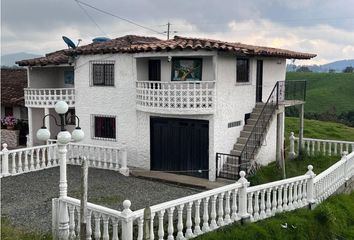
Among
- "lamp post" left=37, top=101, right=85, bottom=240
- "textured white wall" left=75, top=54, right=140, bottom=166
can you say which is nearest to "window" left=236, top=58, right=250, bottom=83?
"textured white wall" left=75, top=54, right=140, bottom=166

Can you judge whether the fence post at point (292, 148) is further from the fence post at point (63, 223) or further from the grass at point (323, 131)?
the fence post at point (63, 223)

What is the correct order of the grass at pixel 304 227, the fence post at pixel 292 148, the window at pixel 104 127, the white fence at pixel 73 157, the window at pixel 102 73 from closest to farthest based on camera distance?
the grass at pixel 304 227 → the white fence at pixel 73 157 → the window at pixel 102 73 → the window at pixel 104 127 → the fence post at pixel 292 148

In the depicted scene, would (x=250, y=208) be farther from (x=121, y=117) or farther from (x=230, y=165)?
(x=121, y=117)

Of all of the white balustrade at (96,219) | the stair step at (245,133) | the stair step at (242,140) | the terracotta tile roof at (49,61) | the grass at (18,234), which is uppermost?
the terracotta tile roof at (49,61)

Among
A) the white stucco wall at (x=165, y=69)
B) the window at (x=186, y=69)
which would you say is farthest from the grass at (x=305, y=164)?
the window at (x=186, y=69)

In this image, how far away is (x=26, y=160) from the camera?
56.6ft

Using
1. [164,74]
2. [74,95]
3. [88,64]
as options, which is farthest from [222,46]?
[74,95]

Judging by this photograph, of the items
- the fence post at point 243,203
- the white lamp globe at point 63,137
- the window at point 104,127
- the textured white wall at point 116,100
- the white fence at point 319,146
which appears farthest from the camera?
the white fence at point 319,146

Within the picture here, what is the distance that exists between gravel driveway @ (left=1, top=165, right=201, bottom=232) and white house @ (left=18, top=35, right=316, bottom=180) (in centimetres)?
204

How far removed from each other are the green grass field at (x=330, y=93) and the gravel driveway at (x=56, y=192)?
144ft

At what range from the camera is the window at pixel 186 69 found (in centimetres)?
1728

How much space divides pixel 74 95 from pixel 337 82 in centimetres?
6212

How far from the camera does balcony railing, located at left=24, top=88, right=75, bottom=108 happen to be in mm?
21484

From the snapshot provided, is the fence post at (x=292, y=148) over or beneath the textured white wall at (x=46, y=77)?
beneath
